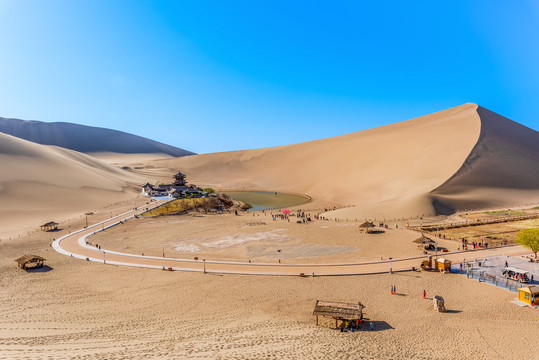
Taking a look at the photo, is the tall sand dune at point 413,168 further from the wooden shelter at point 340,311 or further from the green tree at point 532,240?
the wooden shelter at point 340,311

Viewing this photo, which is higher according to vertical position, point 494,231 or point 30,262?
point 494,231

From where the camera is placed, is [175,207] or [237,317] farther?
[175,207]

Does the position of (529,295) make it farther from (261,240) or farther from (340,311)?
(261,240)

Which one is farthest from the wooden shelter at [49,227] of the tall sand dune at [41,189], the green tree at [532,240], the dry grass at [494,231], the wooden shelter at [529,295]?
the green tree at [532,240]

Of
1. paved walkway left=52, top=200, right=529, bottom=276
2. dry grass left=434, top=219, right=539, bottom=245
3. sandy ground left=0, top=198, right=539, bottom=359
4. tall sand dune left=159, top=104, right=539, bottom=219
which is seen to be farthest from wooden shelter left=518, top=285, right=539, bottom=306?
tall sand dune left=159, top=104, right=539, bottom=219

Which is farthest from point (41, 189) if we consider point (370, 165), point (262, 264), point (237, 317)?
point (370, 165)

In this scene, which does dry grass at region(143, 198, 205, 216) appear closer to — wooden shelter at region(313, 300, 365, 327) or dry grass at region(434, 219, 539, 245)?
wooden shelter at region(313, 300, 365, 327)
